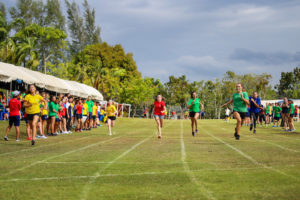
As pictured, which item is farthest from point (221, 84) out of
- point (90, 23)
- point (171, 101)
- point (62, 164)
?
point (62, 164)

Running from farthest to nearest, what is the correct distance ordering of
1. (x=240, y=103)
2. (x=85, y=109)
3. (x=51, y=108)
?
(x=85, y=109), (x=51, y=108), (x=240, y=103)

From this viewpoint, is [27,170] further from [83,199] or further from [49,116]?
[49,116]

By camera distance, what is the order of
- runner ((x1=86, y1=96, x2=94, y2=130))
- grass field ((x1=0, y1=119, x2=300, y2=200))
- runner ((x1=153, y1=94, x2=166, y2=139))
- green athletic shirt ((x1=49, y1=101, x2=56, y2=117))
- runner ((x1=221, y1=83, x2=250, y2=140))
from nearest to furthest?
1. grass field ((x1=0, y1=119, x2=300, y2=200))
2. runner ((x1=221, y1=83, x2=250, y2=140))
3. runner ((x1=153, y1=94, x2=166, y2=139))
4. green athletic shirt ((x1=49, y1=101, x2=56, y2=117))
5. runner ((x1=86, y1=96, x2=94, y2=130))

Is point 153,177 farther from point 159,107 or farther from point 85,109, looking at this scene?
point 85,109

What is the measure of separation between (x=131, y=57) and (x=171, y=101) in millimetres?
17727

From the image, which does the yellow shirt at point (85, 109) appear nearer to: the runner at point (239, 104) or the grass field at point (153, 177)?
the runner at point (239, 104)

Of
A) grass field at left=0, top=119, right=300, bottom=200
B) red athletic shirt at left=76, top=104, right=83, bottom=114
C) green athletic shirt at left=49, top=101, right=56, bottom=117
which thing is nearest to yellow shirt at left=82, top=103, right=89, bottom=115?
→ red athletic shirt at left=76, top=104, right=83, bottom=114

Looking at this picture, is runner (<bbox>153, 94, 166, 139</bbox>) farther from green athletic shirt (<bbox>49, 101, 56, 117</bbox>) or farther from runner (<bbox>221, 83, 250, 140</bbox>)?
green athletic shirt (<bbox>49, 101, 56, 117</bbox>)

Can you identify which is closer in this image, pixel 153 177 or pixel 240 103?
pixel 153 177

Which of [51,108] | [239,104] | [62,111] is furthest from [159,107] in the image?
[62,111]

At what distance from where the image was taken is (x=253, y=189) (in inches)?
184

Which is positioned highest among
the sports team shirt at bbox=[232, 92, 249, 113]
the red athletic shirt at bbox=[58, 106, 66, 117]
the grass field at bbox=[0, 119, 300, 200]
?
the sports team shirt at bbox=[232, 92, 249, 113]

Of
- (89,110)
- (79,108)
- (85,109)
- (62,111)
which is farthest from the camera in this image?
(89,110)

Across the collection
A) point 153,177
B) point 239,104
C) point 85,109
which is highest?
point 239,104
